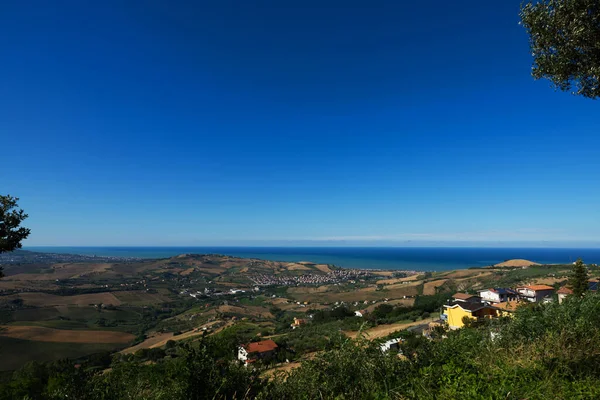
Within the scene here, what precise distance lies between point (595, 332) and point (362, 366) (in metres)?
4.58

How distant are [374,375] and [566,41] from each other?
25.4 feet

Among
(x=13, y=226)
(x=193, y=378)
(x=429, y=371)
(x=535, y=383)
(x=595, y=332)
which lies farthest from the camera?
(x=13, y=226)

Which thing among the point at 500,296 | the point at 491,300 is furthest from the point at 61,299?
the point at 500,296

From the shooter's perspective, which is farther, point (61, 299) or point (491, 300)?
point (61, 299)

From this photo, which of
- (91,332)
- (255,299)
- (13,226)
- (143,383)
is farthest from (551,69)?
(255,299)

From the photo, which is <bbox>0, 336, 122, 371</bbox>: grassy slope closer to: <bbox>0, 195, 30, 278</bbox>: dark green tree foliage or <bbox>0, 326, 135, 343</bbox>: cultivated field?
<bbox>0, 326, 135, 343</bbox>: cultivated field

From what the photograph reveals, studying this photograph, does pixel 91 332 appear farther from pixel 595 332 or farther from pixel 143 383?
pixel 595 332

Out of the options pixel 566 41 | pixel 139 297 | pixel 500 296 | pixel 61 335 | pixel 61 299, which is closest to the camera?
pixel 566 41

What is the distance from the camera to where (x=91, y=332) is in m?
53.1

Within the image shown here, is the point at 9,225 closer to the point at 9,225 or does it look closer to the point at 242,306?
the point at 9,225

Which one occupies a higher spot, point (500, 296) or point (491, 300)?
point (500, 296)

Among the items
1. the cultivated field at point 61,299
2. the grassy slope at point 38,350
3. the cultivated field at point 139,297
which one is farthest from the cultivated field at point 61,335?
the cultivated field at point 139,297

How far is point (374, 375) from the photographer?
4.62 metres

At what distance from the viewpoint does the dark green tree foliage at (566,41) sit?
5.58 m
